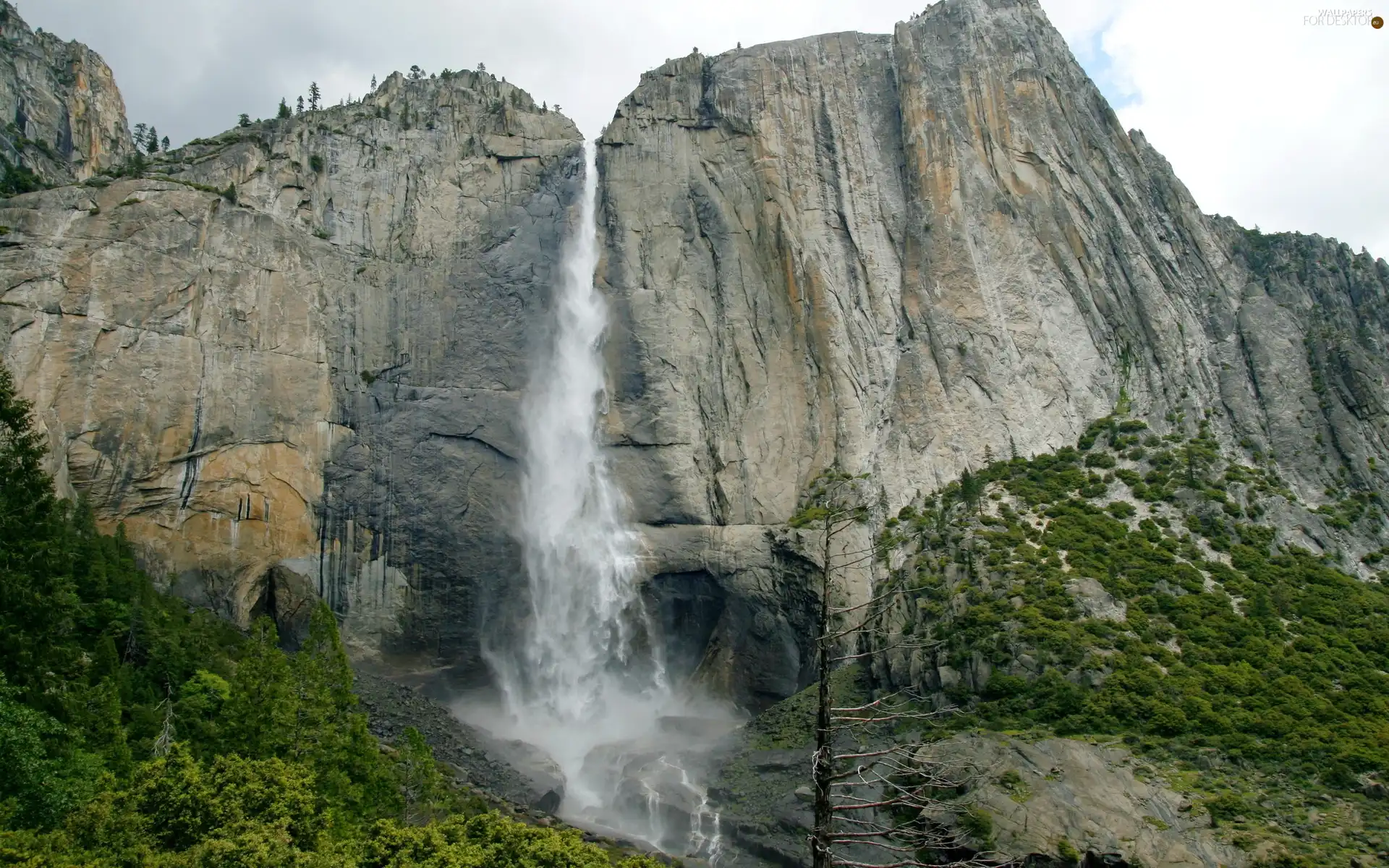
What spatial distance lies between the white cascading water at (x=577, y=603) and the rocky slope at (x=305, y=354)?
2.12 metres

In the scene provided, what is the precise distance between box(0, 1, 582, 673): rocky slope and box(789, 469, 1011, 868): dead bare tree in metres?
21.6

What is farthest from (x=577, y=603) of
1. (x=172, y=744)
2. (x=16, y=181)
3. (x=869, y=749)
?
(x=16, y=181)

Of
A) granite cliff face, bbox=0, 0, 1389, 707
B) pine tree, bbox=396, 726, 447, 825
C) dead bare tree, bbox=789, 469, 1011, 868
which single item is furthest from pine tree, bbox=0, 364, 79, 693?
dead bare tree, bbox=789, 469, 1011, 868

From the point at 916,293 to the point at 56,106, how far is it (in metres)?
75.8

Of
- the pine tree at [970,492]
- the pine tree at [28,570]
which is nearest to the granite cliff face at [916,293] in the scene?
the pine tree at [970,492]

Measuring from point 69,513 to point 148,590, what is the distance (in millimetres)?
8818

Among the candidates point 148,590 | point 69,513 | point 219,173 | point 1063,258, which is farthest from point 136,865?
point 1063,258

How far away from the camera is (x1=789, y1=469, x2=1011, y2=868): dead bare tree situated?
12.6m

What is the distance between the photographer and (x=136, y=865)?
22.4m

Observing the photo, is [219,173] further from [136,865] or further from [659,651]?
[136,865]

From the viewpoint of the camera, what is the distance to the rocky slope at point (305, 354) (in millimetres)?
58938

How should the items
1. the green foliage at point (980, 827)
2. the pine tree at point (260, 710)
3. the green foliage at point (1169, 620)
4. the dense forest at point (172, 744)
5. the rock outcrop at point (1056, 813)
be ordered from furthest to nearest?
the green foliage at point (1169, 620) → the rock outcrop at point (1056, 813) → the green foliage at point (980, 827) → the pine tree at point (260, 710) → the dense forest at point (172, 744)

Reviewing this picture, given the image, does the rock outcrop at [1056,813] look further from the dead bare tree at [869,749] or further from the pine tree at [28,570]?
the pine tree at [28,570]

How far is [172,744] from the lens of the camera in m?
30.4
